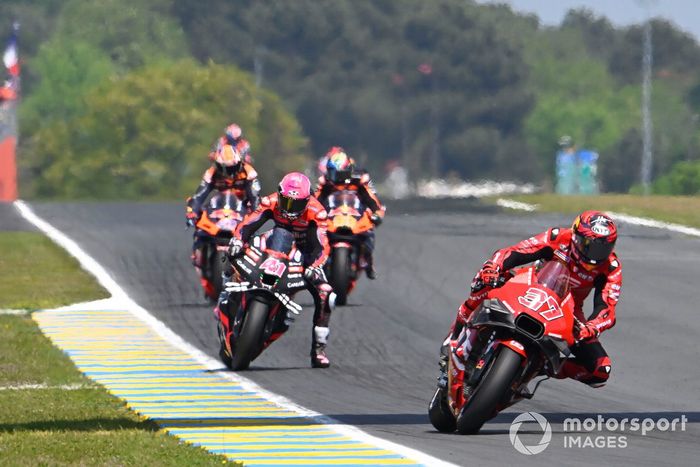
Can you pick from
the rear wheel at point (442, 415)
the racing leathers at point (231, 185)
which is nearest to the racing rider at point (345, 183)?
the racing leathers at point (231, 185)

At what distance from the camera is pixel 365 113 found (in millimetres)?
79875

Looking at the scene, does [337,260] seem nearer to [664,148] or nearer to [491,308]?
[491,308]

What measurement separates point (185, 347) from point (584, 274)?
6925 millimetres

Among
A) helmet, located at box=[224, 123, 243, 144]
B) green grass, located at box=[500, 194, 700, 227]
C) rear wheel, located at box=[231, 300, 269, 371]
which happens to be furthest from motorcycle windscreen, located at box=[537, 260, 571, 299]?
green grass, located at box=[500, 194, 700, 227]

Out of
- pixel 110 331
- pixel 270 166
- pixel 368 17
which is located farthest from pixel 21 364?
pixel 368 17

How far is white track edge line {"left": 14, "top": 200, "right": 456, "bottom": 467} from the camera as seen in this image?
1251 cm

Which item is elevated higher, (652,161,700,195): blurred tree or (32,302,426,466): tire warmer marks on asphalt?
(32,302,426,466): tire warmer marks on asphalt

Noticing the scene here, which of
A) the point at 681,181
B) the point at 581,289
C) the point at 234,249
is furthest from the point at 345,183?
the point at 681,181

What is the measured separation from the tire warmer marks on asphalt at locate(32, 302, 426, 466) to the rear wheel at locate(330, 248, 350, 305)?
8.97 feet

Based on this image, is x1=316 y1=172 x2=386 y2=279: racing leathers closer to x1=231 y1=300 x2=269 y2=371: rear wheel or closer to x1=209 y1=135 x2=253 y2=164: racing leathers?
x1=209 y1=135 x2=253 y2=164: racing leathers

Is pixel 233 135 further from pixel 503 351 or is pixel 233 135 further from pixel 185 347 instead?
pixel 503 351

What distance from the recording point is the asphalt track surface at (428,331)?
13.3 meters

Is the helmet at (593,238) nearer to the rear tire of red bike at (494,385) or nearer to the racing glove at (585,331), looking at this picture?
the racing glove at (585,331)

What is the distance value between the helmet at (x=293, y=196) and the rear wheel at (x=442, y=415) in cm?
475
